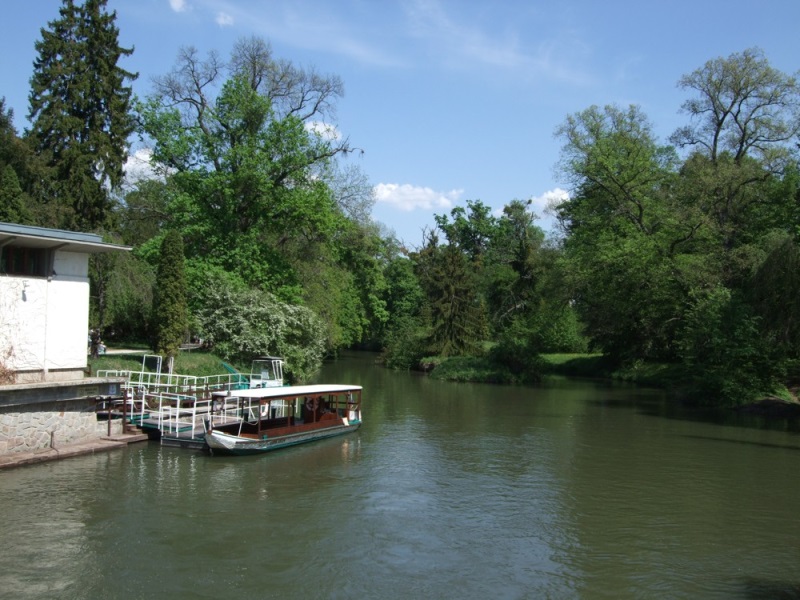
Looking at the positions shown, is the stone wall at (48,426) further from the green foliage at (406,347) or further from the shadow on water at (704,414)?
the green foliage at (406,347)

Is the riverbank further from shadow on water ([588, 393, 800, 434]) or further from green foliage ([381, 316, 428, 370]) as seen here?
green foliage ([381, 316, 428, 370])

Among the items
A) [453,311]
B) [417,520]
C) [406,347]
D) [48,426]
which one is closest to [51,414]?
[48,426]

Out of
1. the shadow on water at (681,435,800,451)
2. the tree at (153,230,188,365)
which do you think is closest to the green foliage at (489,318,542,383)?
the shadow on water at (681,435,800,451)

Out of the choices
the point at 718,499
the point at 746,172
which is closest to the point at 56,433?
the point at 718,499

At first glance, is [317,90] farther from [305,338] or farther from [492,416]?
[492,416]

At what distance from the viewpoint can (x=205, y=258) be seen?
39719 millimetres

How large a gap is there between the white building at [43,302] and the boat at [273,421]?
483 cm

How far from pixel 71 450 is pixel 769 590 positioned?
1861 cm

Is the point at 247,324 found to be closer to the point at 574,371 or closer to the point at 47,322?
the point at 47,322

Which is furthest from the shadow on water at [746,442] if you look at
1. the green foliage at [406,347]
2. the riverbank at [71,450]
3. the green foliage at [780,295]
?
the green foliage at [406,347]

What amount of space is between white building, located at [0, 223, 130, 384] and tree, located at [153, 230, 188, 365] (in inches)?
317

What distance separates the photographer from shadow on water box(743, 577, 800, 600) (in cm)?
1238

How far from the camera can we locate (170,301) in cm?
3047

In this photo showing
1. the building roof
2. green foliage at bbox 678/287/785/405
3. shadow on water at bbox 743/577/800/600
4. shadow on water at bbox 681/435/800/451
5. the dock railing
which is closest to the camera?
shadow on water at bbox 743/577/800/600
